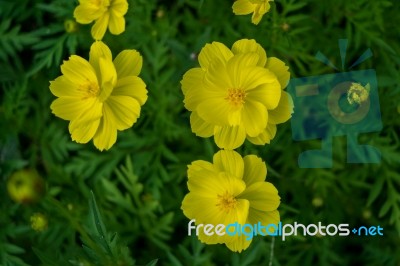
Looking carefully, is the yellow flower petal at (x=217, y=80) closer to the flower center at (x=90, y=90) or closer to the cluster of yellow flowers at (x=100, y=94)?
the cluster of yellow flowers at (x=100, y=94)

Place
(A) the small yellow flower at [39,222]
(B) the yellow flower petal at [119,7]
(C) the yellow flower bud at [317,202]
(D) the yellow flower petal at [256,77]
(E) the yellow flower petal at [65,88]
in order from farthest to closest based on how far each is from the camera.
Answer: (C) the yellow flower bud at [317,202] → (A) the small yellow flower at [39,222] → (B) the yellow flower petal at [119,7] → (E) the yellow flower petal at [65,88] → (D) the yellow flower petal at [256,77]

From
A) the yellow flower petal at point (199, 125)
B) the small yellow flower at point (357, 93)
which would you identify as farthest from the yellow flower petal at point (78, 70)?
the small yellow flower at point (357, 93)

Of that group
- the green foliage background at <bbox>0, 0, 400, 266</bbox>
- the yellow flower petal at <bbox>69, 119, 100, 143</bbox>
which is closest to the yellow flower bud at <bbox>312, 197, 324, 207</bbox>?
the green foliage background at <bbox>0, 0, 400, 266</bbox>

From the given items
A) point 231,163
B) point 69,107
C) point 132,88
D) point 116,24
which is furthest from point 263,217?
point 116,24

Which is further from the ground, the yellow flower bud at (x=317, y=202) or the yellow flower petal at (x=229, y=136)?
the yellow flower petal at (x=229, y=136)

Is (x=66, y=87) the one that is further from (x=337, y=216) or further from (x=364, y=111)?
(x=337, y=216)

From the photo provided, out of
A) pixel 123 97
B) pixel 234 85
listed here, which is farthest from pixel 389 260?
pixel 123 97

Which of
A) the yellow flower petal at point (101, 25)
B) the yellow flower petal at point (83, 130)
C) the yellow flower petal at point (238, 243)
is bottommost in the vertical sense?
the yellow flower petal at point (238, 243)

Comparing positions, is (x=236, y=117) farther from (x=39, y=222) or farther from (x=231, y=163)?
(x=39, y=222)
